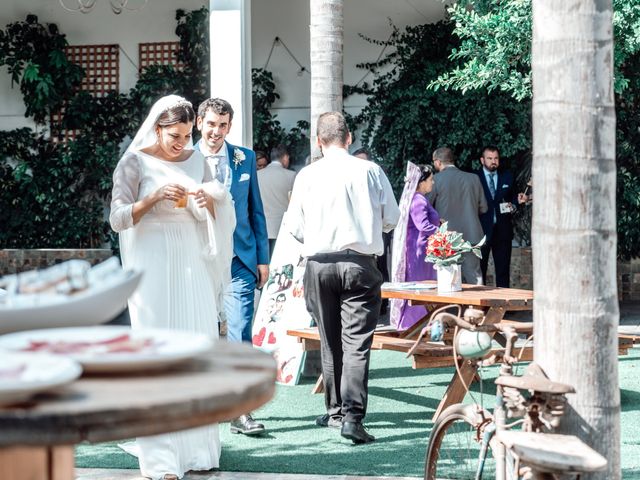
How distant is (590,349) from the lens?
333 centimetres

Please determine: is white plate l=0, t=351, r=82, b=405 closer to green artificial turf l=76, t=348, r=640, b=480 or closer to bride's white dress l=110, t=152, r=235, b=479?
bride's white dress l=110, t=152, r=235, b=479

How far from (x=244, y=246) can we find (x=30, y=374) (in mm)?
4810

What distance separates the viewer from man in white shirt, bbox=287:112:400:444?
616cm

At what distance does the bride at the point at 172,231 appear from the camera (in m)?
5.29

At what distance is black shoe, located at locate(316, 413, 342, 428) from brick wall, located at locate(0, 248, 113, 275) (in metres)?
7.99

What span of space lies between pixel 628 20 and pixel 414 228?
2.87 m

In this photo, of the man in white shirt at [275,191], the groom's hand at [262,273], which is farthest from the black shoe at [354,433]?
the man in white shirt at [275,191]

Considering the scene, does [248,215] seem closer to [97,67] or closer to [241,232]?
[241,232]

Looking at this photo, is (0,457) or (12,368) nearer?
(12,368)

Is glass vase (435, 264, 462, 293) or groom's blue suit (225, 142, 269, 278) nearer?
groom's blue suit (225, 142, 269, 278)

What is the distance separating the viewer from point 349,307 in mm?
6273

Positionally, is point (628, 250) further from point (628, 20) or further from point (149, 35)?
point (149, 35)

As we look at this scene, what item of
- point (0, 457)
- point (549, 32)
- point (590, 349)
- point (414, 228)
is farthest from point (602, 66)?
point (414, 228)

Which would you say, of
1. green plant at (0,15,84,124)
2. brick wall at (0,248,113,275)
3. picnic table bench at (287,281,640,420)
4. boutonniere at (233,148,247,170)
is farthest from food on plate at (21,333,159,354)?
green plant at (0,15,84,124)
